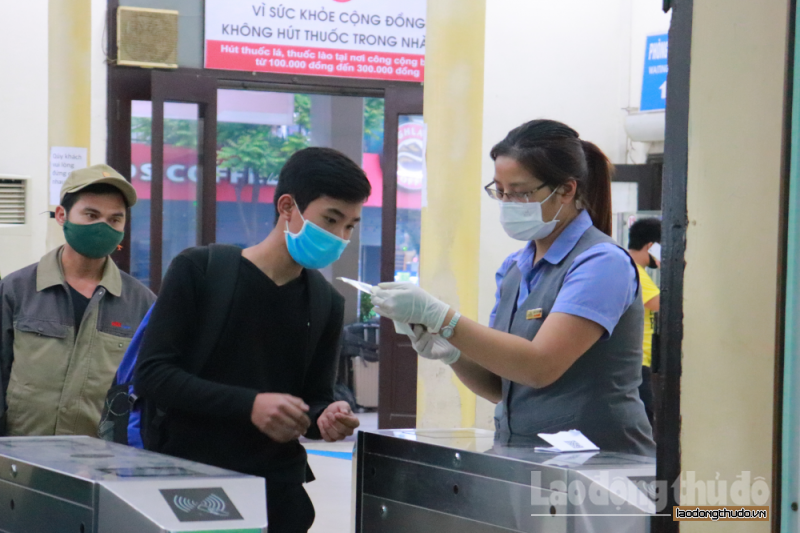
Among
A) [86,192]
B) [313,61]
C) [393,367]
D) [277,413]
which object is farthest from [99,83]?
[277,413]

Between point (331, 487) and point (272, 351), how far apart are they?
3.82 m

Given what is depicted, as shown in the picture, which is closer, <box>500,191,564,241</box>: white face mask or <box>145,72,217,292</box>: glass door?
<box>500,191,564,241</box>: white face mask

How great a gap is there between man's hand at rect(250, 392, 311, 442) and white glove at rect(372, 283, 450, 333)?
283mm

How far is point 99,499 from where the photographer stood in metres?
1.45

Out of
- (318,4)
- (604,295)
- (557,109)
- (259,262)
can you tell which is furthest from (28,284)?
(318,4)

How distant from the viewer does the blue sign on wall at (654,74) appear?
575 cm

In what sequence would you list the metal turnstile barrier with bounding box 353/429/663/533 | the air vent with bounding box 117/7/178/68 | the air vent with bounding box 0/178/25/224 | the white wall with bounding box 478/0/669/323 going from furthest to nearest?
the air vent with bounding box 117/7/178/68 → the air vent with bounding box 0/178/25/224 → the white wall with bounding box 478/0/669/323 → the metal turnstile barrier with bounding box 353/429/663/533

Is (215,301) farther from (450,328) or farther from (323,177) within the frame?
(450,328)

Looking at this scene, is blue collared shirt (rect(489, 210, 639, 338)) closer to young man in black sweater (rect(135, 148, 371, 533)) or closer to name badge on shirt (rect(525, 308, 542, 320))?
name badge on shirt (rect(525, 308, 542, 320))

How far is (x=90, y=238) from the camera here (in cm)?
273

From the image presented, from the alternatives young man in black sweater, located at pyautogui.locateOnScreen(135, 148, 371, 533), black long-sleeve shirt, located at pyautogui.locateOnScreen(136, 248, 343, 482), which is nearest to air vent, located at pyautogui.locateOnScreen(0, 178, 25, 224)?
young man in black sweater, located at pyautogui.locateOnScreen(135, 148, 371, 533)

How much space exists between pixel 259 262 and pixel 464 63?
10.6ft

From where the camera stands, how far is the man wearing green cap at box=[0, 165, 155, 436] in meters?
2.57

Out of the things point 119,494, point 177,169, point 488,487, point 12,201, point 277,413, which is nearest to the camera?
point 119,494
